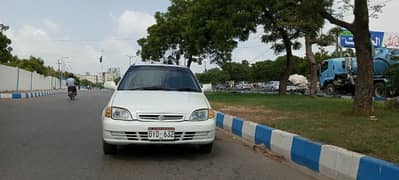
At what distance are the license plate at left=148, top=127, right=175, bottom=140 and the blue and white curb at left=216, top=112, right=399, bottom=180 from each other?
2076mm

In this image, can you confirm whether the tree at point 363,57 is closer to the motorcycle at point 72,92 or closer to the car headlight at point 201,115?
the car headlight at point 201,115

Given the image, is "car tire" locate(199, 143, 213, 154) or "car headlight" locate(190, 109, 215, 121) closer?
"car headlight" locate(190, 109, 215, 121)

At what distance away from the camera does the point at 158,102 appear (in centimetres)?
672

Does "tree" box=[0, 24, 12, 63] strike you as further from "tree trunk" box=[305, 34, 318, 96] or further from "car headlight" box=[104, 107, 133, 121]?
"car headlight" box=[104, 107, 133, 121]

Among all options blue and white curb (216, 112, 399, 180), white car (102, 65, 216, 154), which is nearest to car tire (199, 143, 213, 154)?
white car (102, 65, 216, 154)

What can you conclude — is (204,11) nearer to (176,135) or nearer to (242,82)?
(176,135)

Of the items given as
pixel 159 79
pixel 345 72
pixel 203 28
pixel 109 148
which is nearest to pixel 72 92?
pixel 203 28

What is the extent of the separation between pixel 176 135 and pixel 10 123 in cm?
687

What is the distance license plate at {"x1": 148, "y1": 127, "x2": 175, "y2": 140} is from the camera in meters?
6.40

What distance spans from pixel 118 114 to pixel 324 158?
3.03 m

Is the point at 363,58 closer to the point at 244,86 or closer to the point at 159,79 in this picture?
the point at 159,79

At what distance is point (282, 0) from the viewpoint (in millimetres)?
14758

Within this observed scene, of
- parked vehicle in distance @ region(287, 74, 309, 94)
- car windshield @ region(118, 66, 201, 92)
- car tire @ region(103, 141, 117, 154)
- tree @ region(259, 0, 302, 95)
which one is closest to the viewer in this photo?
car tire @ region(103, 141, 117, 154)

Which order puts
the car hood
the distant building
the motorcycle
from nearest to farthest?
the car hood, the motorcycle, the distant building
